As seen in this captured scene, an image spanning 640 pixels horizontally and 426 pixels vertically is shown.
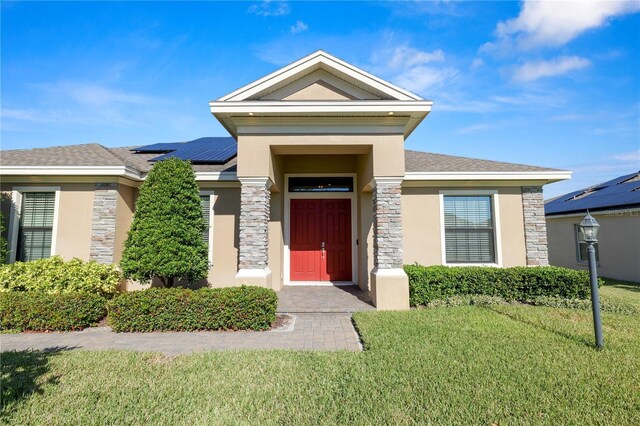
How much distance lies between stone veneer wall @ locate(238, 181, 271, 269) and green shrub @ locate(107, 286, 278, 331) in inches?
55.0

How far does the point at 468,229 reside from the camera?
8.95 meters

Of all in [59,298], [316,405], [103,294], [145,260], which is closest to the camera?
[316,405]

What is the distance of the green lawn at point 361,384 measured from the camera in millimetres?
2869

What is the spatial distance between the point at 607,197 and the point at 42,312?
20626mm

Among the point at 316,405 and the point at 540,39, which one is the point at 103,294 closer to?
the point at 316,405

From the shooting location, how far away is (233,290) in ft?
19.6

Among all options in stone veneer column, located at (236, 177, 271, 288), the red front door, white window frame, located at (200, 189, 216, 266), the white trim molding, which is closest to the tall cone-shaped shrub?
stone veneer column, located at (236, 177, 271, 288)

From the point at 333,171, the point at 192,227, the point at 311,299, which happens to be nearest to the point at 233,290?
the point at 192,227

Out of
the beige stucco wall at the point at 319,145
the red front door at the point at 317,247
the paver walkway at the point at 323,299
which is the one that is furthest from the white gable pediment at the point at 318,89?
the paver walkway at the point at 323,299

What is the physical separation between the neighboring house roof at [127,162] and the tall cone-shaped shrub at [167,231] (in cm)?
163

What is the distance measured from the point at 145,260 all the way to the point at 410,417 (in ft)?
19.4

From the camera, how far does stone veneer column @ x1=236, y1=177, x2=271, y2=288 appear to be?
7.01 m

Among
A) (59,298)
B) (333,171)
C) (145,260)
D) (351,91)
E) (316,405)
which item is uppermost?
(351,91)

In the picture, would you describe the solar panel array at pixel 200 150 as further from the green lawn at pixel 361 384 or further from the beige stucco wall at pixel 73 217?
the green lawn at pixel 361 384
